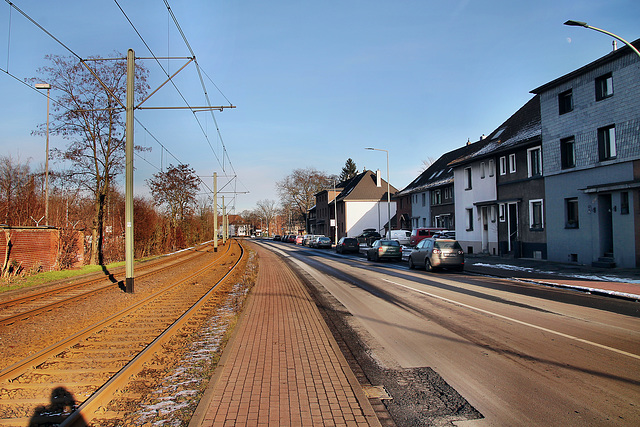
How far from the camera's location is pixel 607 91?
19.9 m

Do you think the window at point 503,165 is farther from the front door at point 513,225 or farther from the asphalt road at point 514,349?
the asphalt road at point 514,349

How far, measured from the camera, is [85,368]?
600 centimetres

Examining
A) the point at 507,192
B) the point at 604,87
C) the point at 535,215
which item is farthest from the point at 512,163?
the point at 604,87

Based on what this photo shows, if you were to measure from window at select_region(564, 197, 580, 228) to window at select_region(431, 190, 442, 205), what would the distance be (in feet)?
69.5

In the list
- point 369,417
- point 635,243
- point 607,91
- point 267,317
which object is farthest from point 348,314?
point 607,91

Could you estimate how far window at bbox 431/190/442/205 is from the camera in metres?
43.5

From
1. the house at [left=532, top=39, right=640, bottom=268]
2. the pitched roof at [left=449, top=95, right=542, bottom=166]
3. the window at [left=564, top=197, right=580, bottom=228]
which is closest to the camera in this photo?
A: the house at [left=532, top=39, right=640, bottom=268]

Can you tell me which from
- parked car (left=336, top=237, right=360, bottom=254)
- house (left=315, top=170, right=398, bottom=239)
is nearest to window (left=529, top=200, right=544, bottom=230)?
parked car (left=336, top=237, right=360, bottom=254)

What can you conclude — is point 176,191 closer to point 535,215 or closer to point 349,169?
point 535,215

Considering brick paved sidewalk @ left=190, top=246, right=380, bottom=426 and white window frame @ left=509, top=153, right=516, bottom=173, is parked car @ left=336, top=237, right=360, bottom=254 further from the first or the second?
brick paved sidewalk @ left=190, top=246, right=380, bottom=426

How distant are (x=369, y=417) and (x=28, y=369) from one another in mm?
4482

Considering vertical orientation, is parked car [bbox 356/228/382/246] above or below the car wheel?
above

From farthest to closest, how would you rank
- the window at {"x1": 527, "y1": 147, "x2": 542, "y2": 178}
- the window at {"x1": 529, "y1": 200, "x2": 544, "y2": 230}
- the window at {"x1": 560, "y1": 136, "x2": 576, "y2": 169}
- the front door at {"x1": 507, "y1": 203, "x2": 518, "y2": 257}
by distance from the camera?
the front door at {"x1": 507, "y1": 203, "x2": 518, "y2": 257}
the window at {"x1": 527, "y1": 147, "x2": 542, "y2": 178}
the window at {"x1": 529, "y1": 200, "x2": 544, "y2": 230}
the window at {"x1": 560, "y1": 136, "x2": 576, "y2": 169}

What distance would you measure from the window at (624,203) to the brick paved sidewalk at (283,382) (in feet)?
51.5
